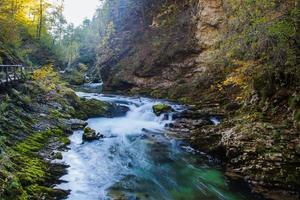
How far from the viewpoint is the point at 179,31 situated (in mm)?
31312

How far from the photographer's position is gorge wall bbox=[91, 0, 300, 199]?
36.6ft

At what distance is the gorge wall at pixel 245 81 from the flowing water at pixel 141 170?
947 millimetres

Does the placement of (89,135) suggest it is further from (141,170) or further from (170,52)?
(170,52)

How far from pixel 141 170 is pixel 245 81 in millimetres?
6987

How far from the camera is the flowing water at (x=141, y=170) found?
1012 centimetres

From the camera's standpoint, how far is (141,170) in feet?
40.2

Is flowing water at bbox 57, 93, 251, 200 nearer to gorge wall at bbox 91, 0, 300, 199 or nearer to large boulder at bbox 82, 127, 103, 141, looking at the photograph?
large boulder at bbox 82, 127, 103, 141

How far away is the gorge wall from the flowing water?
3.11 feet

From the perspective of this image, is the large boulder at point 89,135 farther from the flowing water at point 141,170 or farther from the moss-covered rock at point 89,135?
the flowing water at point 141,170

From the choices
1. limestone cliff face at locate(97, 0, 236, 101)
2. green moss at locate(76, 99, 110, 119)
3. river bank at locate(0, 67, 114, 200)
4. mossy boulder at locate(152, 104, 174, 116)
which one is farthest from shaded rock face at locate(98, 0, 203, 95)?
river bank at locate(0, 67, 114, 200)

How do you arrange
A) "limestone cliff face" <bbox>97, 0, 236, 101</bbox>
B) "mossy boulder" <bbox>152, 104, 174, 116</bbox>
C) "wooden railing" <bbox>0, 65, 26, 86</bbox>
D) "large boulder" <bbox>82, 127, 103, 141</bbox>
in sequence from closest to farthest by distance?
"large boulder" <bbox>82, 127, 103, 141</bbox> → "wooden railing" <bbox>0, 65, 26, 86</bbox> → "mossy boulder" <bbox>152, 104, 174, 116</bbox> → "limestone cliff face" <bbox>97, 0, 236, 101</bbox>

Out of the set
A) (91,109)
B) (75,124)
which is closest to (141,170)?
(75,124)

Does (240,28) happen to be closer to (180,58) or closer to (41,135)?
(41,135)

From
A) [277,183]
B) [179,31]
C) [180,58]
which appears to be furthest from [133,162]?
[179,31]
